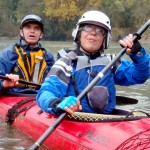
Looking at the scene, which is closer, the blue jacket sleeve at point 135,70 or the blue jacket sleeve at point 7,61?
the blue jacket sleeve at point 135,70

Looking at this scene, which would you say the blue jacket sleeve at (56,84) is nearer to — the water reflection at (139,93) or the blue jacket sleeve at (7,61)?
the blue jacket sleeve at (7,61)

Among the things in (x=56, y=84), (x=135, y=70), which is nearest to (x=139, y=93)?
(x=135, y=70)

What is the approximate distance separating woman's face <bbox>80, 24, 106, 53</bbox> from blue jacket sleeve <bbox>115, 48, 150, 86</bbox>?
1.16 ft

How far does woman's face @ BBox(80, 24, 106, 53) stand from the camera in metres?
4.31

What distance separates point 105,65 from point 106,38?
26 cm

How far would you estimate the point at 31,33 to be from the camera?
6.38 metres

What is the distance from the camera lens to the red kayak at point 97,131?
3561 millimetres

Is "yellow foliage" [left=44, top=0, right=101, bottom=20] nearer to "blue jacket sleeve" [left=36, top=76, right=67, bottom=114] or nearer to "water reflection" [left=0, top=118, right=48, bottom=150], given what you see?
"water reflection" [left=0, top=118, right=48, bottom=150]

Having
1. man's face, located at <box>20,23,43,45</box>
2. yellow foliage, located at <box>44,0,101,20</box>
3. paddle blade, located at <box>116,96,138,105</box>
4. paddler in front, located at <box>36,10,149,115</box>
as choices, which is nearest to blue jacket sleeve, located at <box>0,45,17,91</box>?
man's face, located at <box>20,23,43,45</box>

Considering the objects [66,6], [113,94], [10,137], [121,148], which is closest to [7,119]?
[10,137]

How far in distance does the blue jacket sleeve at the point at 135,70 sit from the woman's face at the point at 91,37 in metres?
0.35

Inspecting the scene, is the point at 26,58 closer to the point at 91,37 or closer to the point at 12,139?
the point at 12,139

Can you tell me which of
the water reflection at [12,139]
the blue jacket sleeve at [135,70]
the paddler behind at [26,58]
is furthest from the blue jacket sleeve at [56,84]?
the paddler behind at [26,58]

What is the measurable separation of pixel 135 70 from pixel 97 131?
853 millimetres
